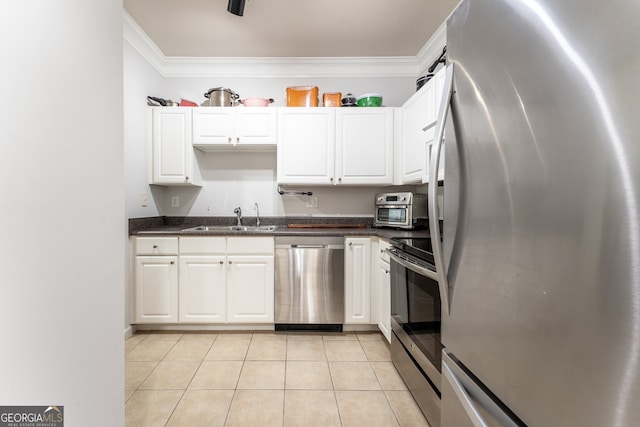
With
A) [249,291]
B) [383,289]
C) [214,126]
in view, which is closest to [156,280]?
[249,291]

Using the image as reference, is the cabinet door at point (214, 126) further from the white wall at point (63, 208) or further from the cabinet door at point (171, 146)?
the white wall at point (63, 208)

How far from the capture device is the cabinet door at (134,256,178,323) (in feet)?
7.89

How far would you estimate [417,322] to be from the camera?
4.85ft

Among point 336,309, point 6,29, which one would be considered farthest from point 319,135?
point 6,29

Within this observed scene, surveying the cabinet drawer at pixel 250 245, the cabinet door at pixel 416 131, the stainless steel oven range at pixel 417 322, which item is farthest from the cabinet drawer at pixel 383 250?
the cabinet drawer at pixel 250 245

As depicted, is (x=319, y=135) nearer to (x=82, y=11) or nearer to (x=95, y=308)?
(x=82, y=11)

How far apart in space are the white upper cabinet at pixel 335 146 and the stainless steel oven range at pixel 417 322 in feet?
3.53

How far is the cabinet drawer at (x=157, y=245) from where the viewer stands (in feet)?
7.93

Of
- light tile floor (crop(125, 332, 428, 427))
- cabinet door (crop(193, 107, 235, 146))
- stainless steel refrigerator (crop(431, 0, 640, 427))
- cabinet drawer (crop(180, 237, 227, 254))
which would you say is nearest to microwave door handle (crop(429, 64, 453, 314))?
stainless steel refrigerator (crop(431, 0, 640, 427))

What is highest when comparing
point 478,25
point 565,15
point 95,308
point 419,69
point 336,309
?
point 419,69

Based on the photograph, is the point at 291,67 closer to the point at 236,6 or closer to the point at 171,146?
the point at 236,6

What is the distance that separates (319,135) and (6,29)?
2.22 meters

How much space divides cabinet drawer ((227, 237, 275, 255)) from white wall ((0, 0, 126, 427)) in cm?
138

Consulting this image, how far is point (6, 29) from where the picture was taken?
2.16 feet
